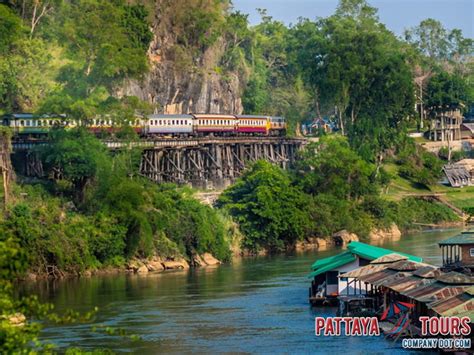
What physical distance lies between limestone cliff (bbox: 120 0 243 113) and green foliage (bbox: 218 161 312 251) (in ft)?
66.8

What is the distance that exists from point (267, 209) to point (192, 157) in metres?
12.9

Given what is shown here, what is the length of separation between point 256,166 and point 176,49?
23227 millimetres

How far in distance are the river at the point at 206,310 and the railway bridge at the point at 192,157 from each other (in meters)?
15.4

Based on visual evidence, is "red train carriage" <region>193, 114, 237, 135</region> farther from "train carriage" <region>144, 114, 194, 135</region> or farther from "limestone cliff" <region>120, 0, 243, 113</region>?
"limestone cliff" <region>120, 0, 243, 113</region>

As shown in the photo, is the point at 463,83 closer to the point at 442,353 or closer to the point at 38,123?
the point at 38,123

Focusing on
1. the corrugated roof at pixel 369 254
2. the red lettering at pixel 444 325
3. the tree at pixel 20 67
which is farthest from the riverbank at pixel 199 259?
the red lettering at pixel 444 325

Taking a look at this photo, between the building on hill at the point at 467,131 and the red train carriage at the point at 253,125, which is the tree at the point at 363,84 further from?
the building on hill at the point at 467,131

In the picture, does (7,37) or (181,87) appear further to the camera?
(181,87)

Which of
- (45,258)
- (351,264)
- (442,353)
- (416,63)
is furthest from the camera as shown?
(416,63)

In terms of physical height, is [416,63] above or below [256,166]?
above

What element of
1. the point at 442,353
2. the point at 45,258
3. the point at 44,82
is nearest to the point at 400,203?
the point at 44,82

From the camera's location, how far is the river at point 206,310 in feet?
160

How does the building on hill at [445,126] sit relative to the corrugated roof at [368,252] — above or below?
above

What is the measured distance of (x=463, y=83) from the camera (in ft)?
461
